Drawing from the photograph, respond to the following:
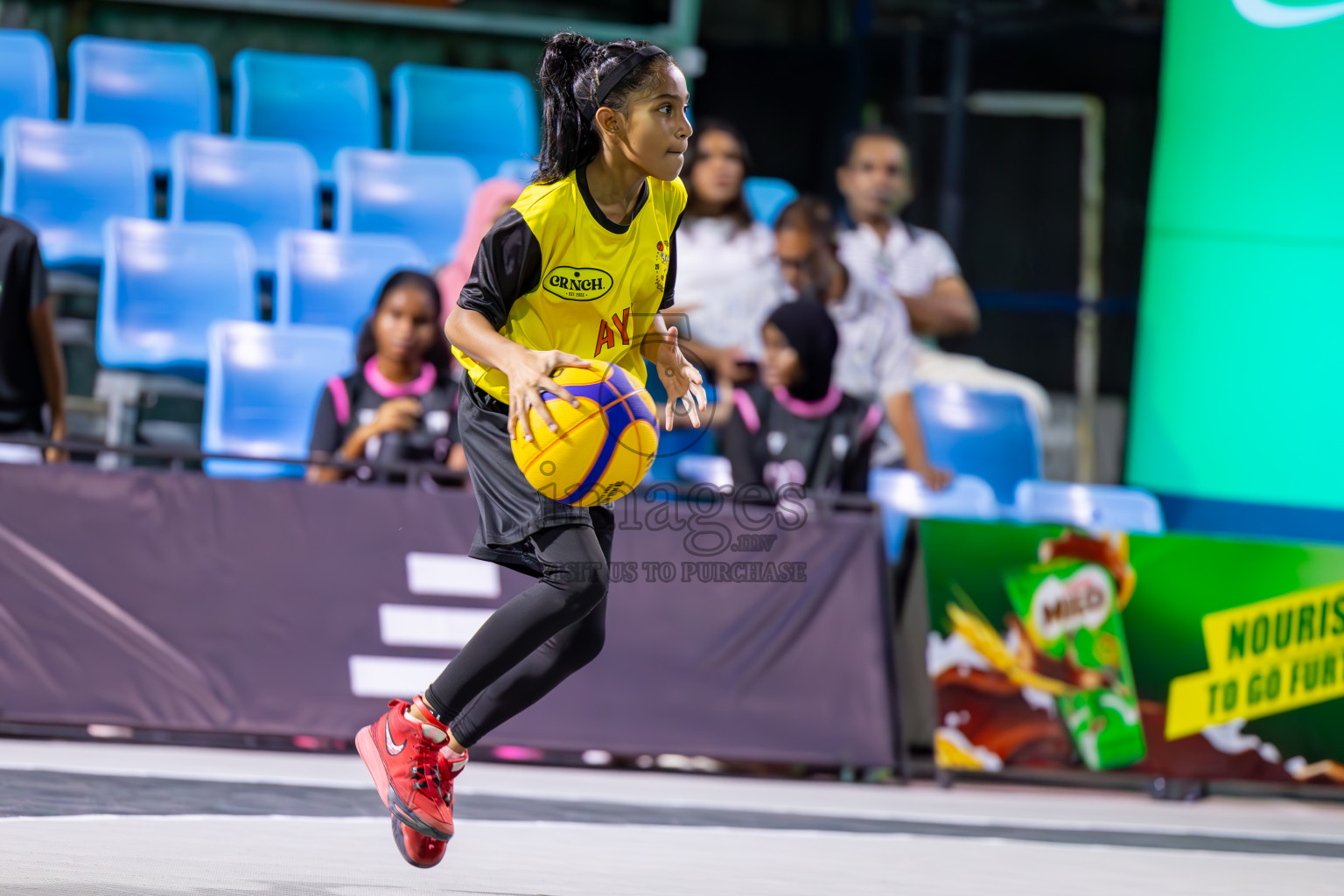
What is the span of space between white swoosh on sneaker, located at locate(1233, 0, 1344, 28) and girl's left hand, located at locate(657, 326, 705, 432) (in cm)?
644

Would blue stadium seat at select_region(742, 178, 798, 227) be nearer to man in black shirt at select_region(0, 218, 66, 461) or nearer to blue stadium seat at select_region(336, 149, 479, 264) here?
blue stadium seat at select_region(336, 149, 479, 264)

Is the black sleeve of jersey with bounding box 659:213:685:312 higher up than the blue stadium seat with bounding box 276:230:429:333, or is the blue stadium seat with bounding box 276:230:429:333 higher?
the black sleeve of jersey with bounding box 659:213:685:312

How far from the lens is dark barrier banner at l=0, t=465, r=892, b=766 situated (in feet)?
21.0

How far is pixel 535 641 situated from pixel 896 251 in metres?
6.01

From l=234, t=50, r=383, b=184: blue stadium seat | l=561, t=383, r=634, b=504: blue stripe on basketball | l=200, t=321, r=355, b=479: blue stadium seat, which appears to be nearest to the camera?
l=561, t=383, r=634, b=504: blue stripe on basketball

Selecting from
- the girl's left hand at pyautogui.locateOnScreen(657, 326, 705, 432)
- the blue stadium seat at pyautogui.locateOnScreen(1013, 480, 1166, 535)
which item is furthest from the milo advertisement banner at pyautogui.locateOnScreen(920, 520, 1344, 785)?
the girl's left hand at pyautogui.locateOnScreen(657, 326, 705, 432)

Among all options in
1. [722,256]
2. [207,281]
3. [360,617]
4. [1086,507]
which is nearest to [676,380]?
[360,617]

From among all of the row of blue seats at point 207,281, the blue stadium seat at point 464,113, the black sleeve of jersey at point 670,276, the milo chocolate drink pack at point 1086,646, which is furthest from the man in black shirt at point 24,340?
the milo chocolate drink pack at point 1086,646

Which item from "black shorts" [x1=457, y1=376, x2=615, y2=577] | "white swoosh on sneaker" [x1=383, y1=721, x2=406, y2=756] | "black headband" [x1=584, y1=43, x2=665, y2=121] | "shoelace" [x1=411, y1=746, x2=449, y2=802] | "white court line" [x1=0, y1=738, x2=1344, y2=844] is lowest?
"white court line" [x1=0, y1=738, x2=1344, y2=844]

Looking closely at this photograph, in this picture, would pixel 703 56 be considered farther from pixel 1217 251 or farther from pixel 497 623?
pixel 497 623

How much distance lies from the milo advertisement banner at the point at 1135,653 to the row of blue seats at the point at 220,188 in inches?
186

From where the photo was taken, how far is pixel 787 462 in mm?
7566

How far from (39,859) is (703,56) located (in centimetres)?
901

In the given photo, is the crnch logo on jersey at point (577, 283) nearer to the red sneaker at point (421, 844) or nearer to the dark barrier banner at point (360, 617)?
the red sneaker at point (421, 844)
